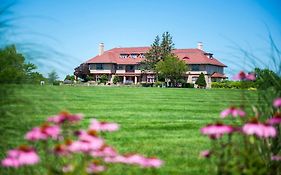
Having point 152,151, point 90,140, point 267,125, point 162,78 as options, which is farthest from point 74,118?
point 162,78

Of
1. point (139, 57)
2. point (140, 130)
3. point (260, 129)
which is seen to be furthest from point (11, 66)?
point (139, 57)

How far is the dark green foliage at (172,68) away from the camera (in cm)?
7594

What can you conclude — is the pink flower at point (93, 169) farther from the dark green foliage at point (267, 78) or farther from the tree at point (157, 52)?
the tree at point (157, 52)

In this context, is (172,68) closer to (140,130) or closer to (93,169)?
(140,130)

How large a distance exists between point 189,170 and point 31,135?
3.61 metres

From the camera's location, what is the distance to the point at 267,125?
3.06 metres

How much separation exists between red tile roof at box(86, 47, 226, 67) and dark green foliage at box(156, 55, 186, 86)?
9.65 m

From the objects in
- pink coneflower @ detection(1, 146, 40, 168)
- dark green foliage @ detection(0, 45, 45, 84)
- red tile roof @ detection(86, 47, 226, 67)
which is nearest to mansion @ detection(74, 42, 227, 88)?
red tile roof @ detection(86, 47, 226, 67)

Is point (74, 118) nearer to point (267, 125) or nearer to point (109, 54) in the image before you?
point (267, 125)

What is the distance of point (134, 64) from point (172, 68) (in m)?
18.8

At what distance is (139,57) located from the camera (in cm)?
9488

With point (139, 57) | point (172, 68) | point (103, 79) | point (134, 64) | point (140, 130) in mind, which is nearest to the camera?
point (140, 130)

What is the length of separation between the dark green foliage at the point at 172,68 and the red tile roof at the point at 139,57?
9.65m

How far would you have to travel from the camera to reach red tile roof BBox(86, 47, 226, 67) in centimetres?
8762
